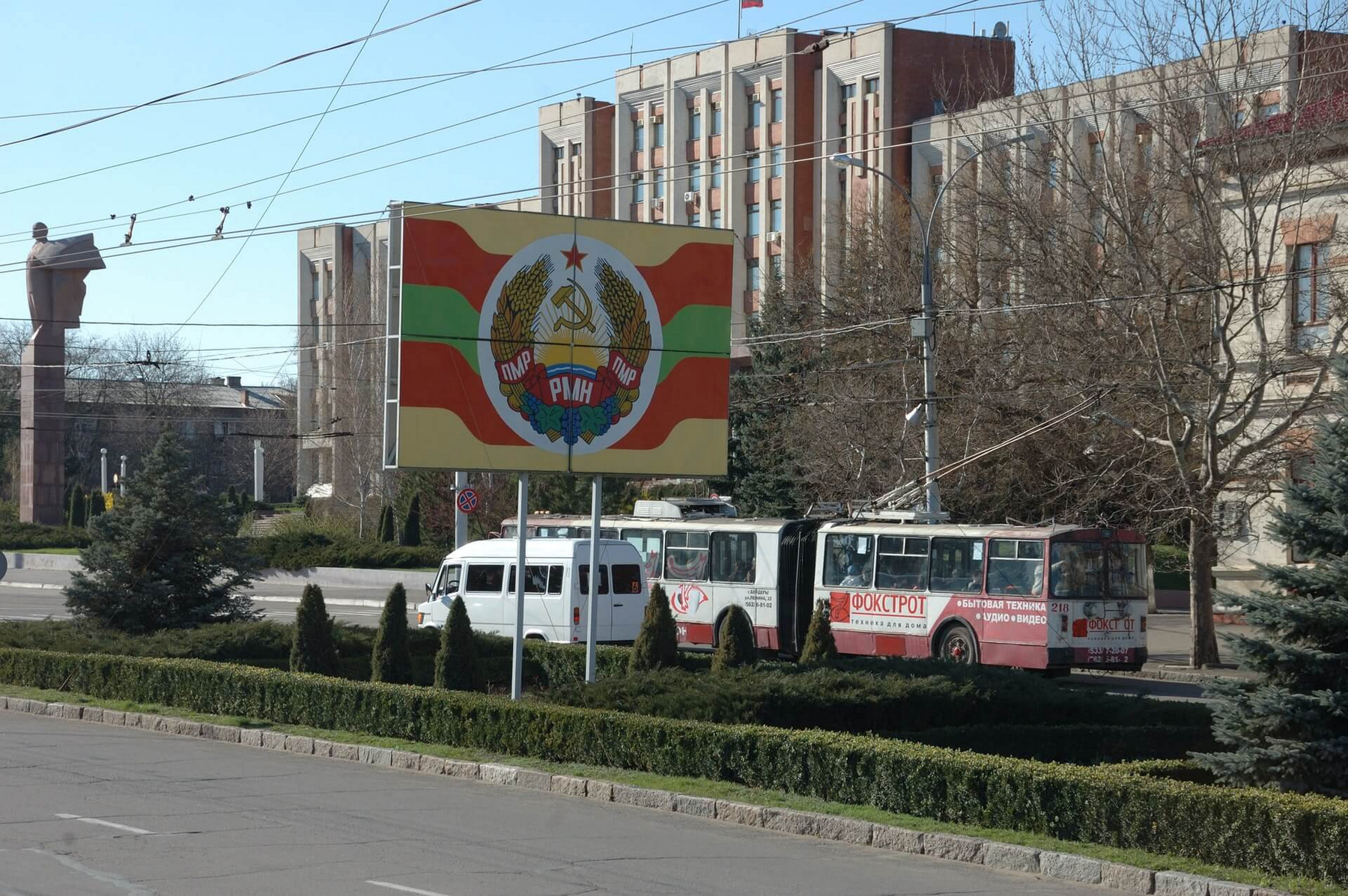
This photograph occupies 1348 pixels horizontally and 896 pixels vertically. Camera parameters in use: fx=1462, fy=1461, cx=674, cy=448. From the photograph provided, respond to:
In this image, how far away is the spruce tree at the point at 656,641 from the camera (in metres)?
20.8

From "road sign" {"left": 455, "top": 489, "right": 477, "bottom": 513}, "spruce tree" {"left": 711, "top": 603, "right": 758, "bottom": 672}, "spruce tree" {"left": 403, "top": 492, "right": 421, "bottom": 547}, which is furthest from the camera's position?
"spruce tree" {"left": 403, "top": 492, "right": 421, "bottom": 547}

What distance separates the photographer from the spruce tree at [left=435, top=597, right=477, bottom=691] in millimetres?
19391

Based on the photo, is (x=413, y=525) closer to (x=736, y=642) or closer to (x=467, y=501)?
(x=467, y=501)

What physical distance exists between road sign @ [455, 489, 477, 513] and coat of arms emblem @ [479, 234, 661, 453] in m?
17.8

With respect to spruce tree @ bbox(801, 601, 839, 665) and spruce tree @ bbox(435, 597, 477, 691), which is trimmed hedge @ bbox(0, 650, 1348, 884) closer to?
spruce tree @ bbox(435, 597, 477, 691)

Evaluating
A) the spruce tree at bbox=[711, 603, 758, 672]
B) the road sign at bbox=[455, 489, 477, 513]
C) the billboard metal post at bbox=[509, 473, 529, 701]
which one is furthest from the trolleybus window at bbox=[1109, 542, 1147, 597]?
the road sign at bbox=[455, 489, 477, 513]

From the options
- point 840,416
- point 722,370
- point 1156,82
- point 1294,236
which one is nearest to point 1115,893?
point 722,370

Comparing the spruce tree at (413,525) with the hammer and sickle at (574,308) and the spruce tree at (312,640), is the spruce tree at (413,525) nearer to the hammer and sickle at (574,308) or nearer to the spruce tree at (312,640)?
the spruce tree at (312,640)

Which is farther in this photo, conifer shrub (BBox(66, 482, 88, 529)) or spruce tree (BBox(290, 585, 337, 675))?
conifer shrub (BBox(66, 482, 88, 529))

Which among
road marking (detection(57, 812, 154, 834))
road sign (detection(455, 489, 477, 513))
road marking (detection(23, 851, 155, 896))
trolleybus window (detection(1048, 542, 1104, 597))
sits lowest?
road marking (detection(57, 812, 154, 834))

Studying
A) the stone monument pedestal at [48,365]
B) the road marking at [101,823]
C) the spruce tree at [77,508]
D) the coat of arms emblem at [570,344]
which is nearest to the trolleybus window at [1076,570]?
the coat of arms emblem at [570,344]

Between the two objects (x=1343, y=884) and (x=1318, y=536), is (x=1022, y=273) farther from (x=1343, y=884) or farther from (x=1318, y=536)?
(x=1343, y=884)

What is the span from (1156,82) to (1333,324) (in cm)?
575

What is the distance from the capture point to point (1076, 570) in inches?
977
